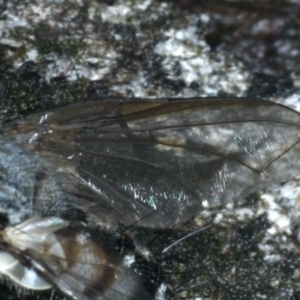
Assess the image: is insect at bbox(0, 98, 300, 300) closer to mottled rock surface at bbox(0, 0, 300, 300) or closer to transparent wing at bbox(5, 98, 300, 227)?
transparent wing at bbox(5, 98, 300, 227)

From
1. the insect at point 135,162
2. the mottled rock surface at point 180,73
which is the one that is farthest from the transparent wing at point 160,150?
the mottled rock surface at point 180,73

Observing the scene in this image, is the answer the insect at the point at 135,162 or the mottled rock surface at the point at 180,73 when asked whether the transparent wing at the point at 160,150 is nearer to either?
the insect at the point at 135,162

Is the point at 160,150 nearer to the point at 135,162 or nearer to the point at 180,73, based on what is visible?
the point at 135,162

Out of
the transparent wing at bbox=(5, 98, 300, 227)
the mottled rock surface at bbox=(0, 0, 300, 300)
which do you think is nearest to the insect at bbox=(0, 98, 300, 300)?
the transparent wing at bbox=(5, 98, 300, 227)

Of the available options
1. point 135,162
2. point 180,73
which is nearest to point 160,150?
point 135,162

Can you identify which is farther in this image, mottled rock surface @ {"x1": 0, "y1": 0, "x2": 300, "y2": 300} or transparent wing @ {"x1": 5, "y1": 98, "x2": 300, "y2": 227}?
mottled rock surface @ {"x1": 0, "y1": 0, "x2": 300, "y2": 300}

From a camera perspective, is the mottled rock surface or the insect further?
the mottled rock surface

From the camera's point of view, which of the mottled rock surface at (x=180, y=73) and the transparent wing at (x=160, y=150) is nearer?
the transparent wing at (x=160, y=150)
